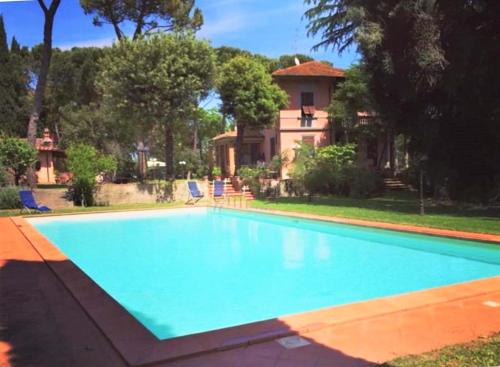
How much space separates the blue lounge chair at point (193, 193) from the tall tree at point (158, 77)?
3.08 m

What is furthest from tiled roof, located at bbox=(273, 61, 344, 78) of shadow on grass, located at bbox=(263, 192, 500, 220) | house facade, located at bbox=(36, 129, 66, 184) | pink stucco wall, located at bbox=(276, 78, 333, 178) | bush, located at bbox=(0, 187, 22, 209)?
house facade, located at bbox=(36, 129, 66, 184)

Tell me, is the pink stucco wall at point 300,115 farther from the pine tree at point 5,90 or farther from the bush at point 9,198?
the pine tree at point 5,90

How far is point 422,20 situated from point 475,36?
3052 millimetres

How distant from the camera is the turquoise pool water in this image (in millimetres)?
6750

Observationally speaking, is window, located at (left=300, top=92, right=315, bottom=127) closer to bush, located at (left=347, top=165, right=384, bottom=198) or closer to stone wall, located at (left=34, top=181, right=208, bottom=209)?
bush, located at (left=347, top=165, right=384, bottom=198)

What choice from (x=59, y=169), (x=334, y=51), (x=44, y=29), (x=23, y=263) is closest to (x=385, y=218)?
(x=23, y=263)

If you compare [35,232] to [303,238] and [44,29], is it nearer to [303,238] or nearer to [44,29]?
[303,238]

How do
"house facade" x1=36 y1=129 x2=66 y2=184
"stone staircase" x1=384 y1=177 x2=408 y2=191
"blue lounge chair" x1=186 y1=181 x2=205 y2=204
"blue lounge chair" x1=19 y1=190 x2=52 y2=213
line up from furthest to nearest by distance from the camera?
"house facade" x1=36 y1=129 x2=66 y2=184, "stone staircase" x1=384 y1=177 x2=408 y2=191, "blue lounge chair" x1=186 y1=181 x2=205 y2=204, "blue lounge chair" x1=19 y1=190 x2=52 y2=213

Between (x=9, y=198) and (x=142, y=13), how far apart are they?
13.3 metres

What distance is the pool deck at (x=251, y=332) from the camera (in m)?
3.87

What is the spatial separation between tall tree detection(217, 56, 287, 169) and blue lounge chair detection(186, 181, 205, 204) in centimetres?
528

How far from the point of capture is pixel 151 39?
2127 centimetres

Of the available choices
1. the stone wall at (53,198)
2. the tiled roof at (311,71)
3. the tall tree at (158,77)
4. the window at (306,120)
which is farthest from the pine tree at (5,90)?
the window at (306,120)

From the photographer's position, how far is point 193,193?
877 inches
